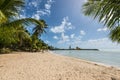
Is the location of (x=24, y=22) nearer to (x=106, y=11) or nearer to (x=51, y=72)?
(x=51, y=72)

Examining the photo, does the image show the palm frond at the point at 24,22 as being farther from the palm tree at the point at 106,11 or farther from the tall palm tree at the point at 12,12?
the palm tree at the point at 106,11

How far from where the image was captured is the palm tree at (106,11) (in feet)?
8.11

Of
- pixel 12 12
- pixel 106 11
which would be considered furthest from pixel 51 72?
pixel 106 11

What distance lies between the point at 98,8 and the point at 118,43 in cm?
80

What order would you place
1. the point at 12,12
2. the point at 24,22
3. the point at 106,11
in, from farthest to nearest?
the point at 12,12, the point at 24,22, the point at 106,11

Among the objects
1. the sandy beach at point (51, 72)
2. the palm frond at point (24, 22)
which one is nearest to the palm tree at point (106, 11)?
the sandy beach at point (51, 72)

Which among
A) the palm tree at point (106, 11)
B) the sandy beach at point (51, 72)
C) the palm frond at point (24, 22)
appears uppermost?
the palm frond at point (24, 22)

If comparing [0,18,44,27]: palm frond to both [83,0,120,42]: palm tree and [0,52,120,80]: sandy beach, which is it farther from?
[83,0,120,42]: palm tree

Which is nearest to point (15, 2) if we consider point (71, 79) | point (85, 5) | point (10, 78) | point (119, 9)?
point (10, 78)

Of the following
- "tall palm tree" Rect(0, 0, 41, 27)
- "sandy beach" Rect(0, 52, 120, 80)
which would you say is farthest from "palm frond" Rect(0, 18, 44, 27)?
"sandy beach" Rect(0, 52, 120, 80)

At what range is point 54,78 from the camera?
6.32 meters

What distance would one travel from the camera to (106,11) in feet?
8.35

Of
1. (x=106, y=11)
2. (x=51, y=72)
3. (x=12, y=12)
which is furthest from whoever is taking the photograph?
(x=12, y=12)

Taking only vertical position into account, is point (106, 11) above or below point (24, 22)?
below
